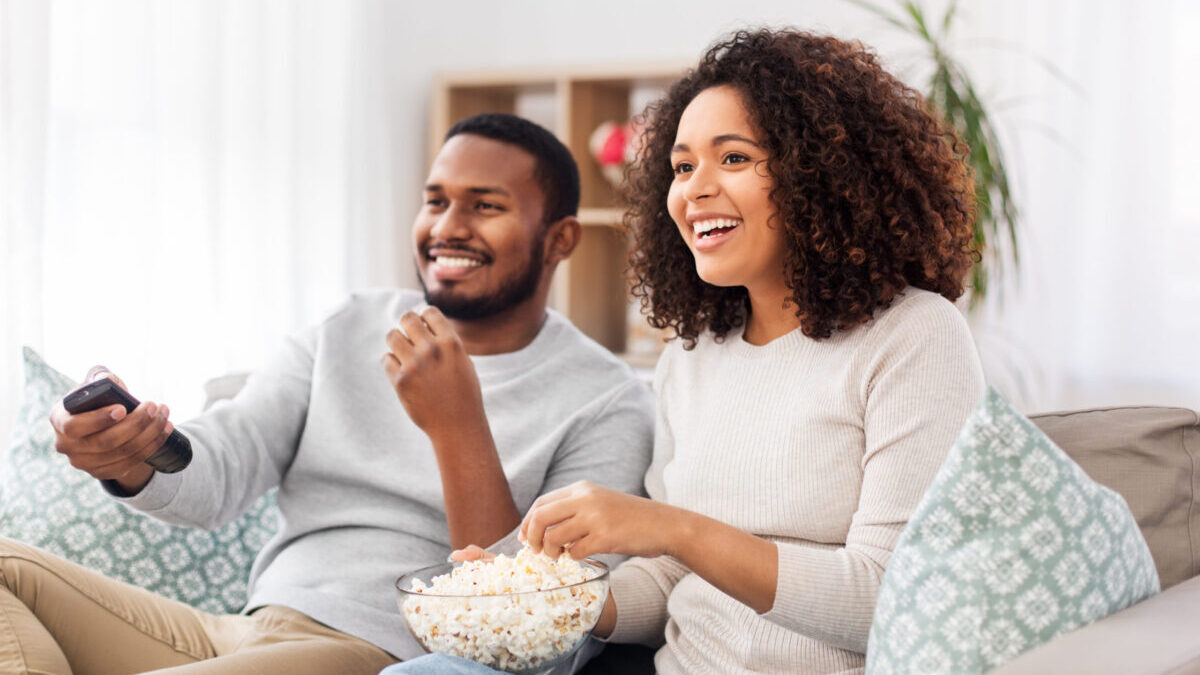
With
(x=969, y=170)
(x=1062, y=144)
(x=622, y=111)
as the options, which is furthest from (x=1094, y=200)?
(x=969, y=170)

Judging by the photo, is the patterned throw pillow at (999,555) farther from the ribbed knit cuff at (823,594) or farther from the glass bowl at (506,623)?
the glass bowl at (506,623)

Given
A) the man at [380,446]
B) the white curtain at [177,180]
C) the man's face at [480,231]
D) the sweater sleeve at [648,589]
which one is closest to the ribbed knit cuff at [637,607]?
the sweater sleeve at [648,589]

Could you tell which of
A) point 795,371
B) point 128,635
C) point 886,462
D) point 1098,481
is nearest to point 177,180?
point 128,635

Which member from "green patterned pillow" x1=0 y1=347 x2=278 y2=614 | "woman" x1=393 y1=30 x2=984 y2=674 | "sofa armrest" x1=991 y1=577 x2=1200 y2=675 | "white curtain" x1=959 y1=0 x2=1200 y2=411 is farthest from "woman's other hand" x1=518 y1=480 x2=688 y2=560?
"white curtain" x1=959 y1=0 x2=1200 y2=411

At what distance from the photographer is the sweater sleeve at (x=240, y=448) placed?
1.47 meters

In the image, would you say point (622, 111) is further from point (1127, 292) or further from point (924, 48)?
point (1127, 292)

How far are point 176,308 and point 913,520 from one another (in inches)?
74.6

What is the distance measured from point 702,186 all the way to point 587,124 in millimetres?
2087

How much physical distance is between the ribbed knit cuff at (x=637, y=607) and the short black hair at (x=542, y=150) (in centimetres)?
62

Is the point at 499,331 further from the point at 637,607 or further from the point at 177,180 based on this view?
the point at 177,180

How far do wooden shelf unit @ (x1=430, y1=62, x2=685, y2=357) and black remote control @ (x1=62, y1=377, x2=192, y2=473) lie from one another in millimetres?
1862

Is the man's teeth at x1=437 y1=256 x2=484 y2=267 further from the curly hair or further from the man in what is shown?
the curly hair

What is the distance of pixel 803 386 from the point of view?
1260mm

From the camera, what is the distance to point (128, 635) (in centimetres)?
138
